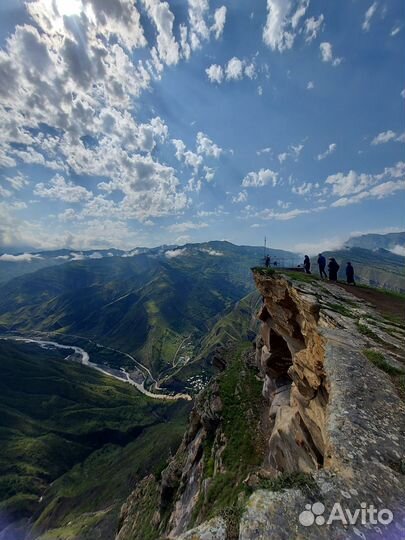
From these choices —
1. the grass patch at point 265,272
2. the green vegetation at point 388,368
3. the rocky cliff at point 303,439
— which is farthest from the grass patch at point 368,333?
the grass patch at point 265,272

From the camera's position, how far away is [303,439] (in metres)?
25.3

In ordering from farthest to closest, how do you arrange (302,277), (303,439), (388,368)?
1. (302,277)
2. (303,439)
3. (388,368)

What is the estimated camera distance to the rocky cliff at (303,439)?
853cm

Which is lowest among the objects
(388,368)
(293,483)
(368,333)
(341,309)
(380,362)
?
(293,483)

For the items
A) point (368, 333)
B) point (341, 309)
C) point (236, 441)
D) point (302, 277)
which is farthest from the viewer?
point (236, 441)

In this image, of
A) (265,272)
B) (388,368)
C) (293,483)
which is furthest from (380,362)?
(265,272)

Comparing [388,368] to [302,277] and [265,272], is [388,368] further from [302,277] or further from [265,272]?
[265,272]

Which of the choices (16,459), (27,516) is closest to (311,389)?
(27,516)

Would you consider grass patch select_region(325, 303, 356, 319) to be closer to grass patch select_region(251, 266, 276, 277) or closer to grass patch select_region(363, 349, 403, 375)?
grass patch select_region(363, 349, 403, 375)

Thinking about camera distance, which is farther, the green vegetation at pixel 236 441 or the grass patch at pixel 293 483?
the green vegetation at pixel 236 441

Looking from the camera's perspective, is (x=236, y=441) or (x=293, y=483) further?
(x=236, y=441)

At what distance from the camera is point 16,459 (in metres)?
198

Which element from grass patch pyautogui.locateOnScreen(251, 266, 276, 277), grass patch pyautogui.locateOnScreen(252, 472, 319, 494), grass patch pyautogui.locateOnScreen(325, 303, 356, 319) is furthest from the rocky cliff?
grass patch pyautogui.locateOnScreen(251, 266, 276, 277)

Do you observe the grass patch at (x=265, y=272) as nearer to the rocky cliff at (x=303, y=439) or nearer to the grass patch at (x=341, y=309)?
the rocky cliff at (x=303, y=439)
